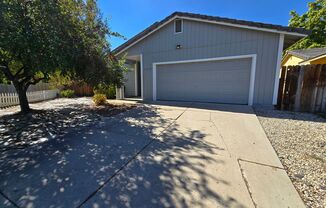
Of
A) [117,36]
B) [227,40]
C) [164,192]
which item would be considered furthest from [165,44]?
[164,192]

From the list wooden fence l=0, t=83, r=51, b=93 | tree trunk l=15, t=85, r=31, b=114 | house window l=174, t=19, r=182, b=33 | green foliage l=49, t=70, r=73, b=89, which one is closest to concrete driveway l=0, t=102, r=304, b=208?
green foliage l=49, t=70, r=73, b=89

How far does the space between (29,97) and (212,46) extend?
1169 centimetres

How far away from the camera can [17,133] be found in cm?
418

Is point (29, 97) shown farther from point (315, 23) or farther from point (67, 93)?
point (315, 23)

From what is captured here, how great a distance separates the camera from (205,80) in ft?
26.4

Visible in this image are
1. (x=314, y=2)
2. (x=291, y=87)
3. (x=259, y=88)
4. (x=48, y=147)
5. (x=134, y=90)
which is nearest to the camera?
(x=48, y=147)

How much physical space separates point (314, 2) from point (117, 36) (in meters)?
24.7

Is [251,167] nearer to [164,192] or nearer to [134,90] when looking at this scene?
[164,192]

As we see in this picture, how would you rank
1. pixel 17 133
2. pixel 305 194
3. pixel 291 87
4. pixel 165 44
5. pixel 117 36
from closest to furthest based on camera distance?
pixel 305 194, pixel 17 133, pixel 291 87, pixel 117 36, pixel 165 44

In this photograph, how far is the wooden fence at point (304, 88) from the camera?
5.80m

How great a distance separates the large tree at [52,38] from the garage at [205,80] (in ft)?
12.0

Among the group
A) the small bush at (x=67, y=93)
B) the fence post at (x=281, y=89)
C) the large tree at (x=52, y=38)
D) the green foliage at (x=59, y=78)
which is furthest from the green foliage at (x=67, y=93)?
the fence post at (x=281, y=89)

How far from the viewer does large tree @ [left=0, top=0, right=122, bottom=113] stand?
3.89 m

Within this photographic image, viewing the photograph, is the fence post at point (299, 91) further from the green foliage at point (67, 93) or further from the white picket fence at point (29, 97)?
the green foliage at point (67, 93)
